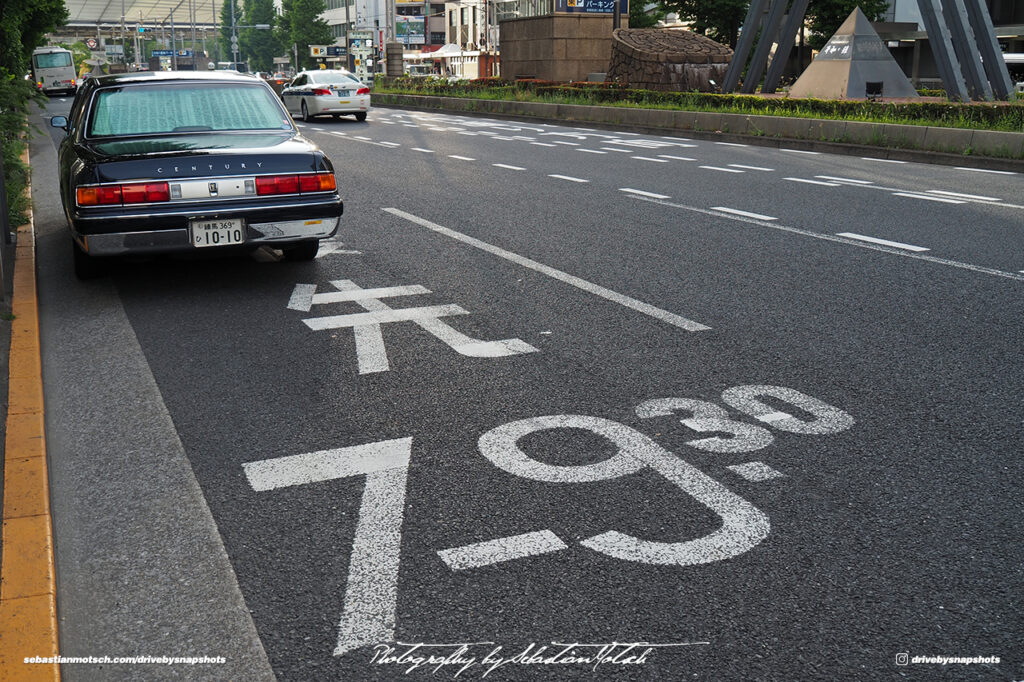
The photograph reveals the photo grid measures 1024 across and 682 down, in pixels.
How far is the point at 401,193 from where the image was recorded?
12.7 m

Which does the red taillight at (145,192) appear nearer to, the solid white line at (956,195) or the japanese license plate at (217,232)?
the japanese license plate at (217,232)

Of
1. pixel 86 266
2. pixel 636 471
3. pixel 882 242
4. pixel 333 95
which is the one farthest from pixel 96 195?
pixel 333 95

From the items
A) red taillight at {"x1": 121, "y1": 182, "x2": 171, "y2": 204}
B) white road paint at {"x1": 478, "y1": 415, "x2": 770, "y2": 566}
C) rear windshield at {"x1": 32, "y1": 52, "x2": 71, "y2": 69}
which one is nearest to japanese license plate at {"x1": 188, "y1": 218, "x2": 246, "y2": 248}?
red taillight at {"x1": 121, "y1": 182, "x2": 171, "y2": 204}

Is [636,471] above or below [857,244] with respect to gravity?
below

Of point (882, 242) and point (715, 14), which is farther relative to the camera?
point (715, 14)

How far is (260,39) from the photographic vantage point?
141 metres

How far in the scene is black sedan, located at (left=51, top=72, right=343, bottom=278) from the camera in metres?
6.57

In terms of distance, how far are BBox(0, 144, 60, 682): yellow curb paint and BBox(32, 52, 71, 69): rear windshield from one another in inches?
2702

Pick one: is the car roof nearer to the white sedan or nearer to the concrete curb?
the concrete curb

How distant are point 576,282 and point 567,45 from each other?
116 ft

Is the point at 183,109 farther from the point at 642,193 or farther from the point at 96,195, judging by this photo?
the point at 642,193

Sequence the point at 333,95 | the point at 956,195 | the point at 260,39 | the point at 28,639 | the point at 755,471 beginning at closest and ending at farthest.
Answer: the point at 28,639 < the point at 755,471 < the point at 956,195 < the point at 333,95 < the point at 260,39

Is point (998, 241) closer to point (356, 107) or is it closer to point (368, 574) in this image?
point (368, 574)

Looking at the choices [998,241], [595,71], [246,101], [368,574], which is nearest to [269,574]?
[368,574]
